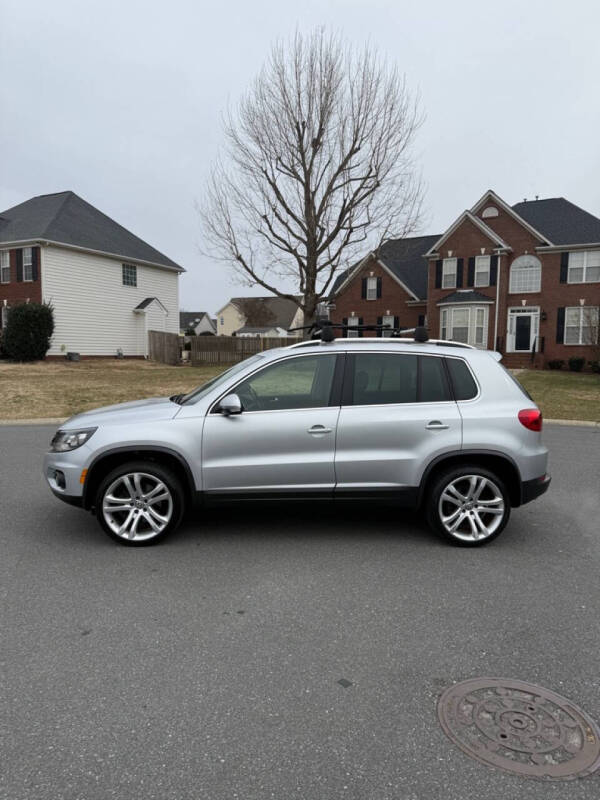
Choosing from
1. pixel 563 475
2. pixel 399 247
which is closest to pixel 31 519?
pixel 563 475

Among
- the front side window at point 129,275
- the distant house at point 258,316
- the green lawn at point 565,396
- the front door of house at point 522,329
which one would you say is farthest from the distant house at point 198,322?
the green lawn at point 565,396

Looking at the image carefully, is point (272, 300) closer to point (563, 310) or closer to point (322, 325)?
point (563, 310)

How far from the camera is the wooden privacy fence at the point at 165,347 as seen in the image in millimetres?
31406

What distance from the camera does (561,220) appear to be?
32969 mm

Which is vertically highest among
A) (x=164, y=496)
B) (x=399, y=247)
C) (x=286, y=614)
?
(x=399, y=247)

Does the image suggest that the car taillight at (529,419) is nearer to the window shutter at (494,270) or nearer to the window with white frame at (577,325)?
the window with white frame at (577,325)

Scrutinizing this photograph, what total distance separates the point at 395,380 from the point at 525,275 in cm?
3086

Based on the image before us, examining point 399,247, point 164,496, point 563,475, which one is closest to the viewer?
point 164,496

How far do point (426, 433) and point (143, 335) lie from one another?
30.6 m

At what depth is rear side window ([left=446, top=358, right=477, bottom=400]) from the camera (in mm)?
5047

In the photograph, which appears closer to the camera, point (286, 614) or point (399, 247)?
point (286, 614)

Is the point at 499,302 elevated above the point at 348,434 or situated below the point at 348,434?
above

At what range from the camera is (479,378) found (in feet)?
16.8

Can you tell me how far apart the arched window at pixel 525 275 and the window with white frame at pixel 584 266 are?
165 cm
